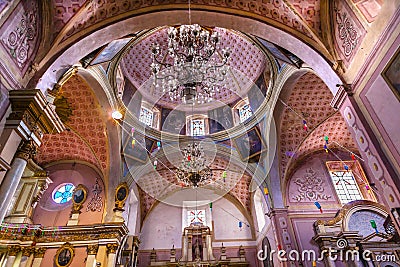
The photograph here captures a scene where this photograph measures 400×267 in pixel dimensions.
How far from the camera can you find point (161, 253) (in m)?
13.7

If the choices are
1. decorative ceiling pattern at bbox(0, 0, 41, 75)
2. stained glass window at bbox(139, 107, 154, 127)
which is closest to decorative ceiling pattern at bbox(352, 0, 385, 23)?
decorative ceiling pattern at bbox(0, 0, 41, 75)

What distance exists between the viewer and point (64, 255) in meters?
8.90

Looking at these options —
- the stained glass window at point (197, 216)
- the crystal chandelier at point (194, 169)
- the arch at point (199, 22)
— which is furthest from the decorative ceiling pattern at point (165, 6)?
the stained glass window at point (197, 216)

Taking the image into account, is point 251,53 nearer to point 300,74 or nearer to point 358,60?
point 300,74

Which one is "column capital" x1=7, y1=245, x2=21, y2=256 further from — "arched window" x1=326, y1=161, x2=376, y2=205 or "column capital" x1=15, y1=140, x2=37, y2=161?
"arched window" x1=326, y1=161, x2=376, y2=205

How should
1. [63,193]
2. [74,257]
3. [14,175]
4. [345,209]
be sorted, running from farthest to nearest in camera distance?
1. [63,193]
2. [345,209]
3. [74,257]
4. [14,175]

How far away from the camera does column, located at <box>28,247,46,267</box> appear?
8731 millimetres

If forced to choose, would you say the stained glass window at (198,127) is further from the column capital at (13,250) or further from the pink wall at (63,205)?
the column capital at (13,250)

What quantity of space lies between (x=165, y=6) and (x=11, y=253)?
919 cm

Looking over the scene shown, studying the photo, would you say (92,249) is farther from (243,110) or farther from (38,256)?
(243,110)

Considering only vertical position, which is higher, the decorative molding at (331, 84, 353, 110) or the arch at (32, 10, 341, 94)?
the arch at (32, 10, 341, 94)

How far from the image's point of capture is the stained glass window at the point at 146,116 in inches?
506

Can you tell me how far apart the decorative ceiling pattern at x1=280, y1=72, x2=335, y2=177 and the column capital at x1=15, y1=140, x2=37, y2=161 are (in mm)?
8045

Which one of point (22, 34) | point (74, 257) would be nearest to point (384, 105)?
point (22, 34)
